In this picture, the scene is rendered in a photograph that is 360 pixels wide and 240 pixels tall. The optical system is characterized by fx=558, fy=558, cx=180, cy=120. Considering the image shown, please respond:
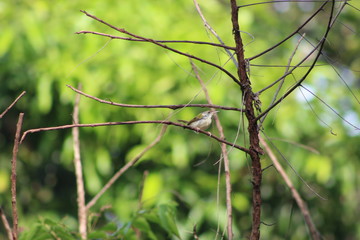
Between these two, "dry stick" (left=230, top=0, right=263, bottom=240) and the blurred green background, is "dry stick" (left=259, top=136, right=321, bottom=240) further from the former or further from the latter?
the blurred green background

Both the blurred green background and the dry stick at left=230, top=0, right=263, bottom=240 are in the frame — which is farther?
the blurred green background

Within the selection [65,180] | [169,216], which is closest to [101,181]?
[65,180]

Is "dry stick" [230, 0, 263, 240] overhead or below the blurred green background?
below

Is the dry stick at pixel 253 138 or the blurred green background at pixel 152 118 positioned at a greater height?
the blurred green background at pixel 152 118

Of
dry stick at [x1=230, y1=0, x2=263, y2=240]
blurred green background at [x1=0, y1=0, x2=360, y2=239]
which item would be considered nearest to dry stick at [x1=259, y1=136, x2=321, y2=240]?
dry stick at [x1=230, y1=0, x2=263, y2=240]

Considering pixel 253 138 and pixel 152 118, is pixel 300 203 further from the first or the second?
pixel 152 118

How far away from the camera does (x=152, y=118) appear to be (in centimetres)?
353

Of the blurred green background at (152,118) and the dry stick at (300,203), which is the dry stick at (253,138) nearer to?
the dry stick at (300,203)

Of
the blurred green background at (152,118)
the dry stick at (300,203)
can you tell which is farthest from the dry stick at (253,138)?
the blurred green background at (152,118)

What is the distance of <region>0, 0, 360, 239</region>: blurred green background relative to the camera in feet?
11.6

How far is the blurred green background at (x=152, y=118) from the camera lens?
353 centimetres

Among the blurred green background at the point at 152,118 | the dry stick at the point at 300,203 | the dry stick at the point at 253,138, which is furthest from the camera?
the blurred green background at the point at 152,118

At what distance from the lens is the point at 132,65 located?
3551 millimetres

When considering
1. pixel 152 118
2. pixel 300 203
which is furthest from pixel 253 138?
pixel 152 118
